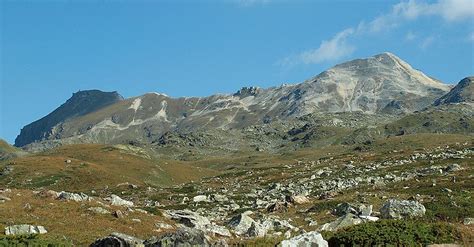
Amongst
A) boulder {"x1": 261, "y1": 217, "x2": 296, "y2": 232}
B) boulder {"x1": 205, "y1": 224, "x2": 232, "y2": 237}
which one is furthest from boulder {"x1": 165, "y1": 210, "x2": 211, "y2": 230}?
boulder {"x1": 261, "y1": 217, "x2": 296, "y2": 232}

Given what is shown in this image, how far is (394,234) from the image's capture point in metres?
21.4

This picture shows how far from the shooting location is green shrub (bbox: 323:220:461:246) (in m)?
20.9

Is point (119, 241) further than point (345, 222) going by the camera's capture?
No

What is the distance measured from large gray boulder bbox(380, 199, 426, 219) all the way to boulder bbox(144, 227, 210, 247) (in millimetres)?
17078

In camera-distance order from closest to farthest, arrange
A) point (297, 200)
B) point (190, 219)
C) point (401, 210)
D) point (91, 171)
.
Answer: point (401, 210), point (190, 219), point (297, 200), point (91, 171)

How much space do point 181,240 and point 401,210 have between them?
19056mm

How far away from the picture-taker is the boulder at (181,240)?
21641mm

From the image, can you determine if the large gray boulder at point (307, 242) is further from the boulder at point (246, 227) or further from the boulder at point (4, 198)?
the boulder at point (4, 198)

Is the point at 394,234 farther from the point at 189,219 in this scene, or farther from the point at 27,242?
the point at 189,219

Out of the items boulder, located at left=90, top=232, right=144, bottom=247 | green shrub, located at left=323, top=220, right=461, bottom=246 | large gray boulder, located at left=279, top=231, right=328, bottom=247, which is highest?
boulder, located at left=90, top=232, right=144, bottom=247

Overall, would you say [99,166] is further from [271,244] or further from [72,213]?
[271,244]

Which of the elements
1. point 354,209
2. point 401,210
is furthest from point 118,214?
point 401,210

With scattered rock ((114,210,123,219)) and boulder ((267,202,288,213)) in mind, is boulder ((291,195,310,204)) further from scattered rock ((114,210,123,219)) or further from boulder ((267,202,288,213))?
scattered rock ((114,210,123,219))

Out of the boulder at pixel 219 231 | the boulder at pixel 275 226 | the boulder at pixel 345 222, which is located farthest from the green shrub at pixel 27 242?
the boulder at pixel 345 222
